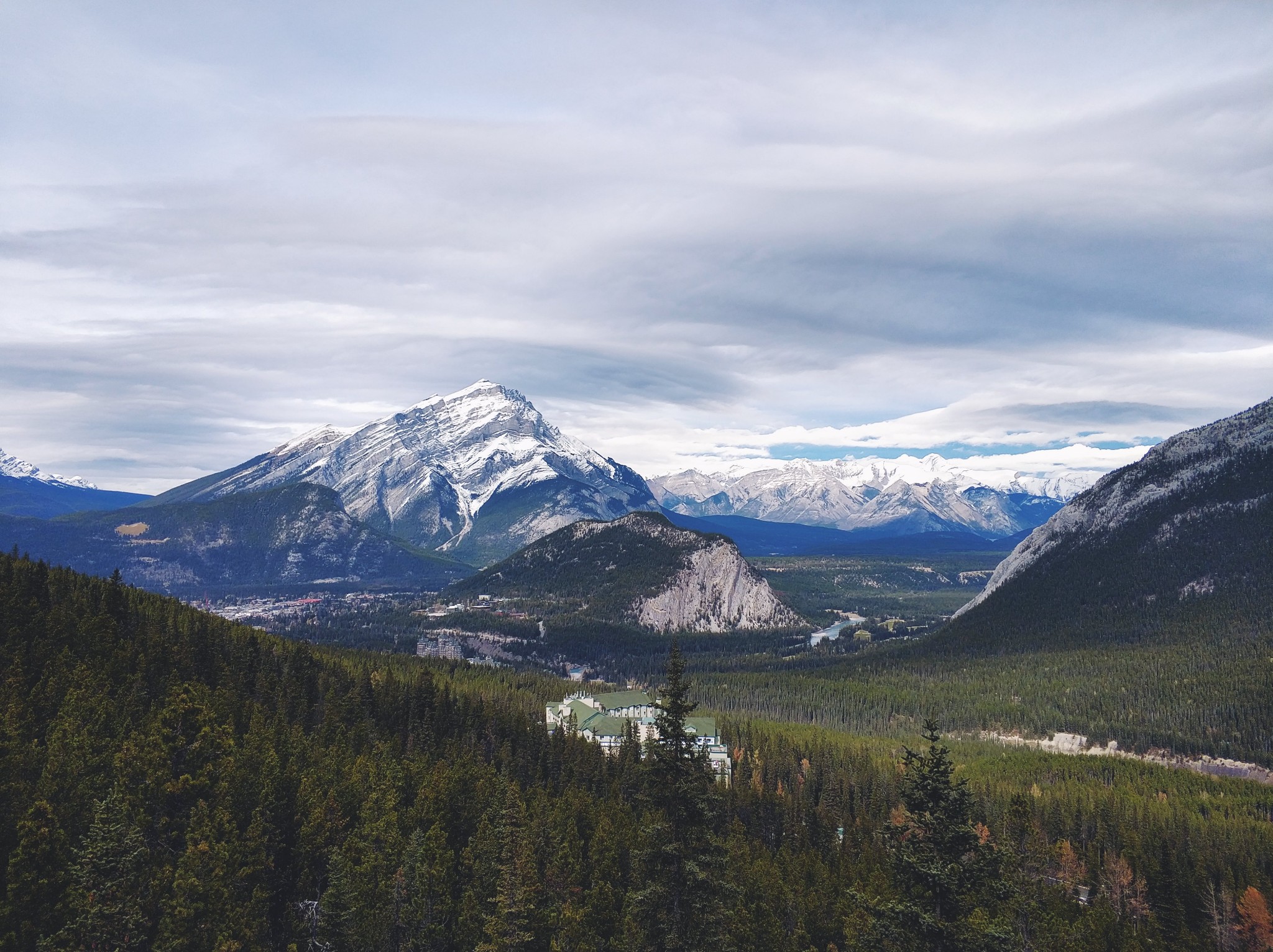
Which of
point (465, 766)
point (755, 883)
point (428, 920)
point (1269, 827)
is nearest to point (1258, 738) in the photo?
point (1269, 827)

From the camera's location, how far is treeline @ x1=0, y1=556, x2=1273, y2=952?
33.6 metres

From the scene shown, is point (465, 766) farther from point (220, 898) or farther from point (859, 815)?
point (859, 815)

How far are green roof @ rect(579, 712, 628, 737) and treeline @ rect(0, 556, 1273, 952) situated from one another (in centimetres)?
2928

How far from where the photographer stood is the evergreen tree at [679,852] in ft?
107

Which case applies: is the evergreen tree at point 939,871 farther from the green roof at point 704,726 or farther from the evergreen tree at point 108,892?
the green roof at point 704,726

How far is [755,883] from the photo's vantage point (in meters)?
72.4

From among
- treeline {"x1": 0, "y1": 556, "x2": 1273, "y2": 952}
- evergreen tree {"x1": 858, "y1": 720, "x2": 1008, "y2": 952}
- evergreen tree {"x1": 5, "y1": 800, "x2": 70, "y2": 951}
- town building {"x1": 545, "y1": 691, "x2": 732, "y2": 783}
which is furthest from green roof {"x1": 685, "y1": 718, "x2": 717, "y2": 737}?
evergreen tree {"x1": 858, "y1": 720, "x2": 1008, "y2": 952}

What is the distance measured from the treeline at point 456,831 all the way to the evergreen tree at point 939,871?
3.9 inches

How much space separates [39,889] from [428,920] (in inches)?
994

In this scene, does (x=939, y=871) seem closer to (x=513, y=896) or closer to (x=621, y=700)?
(x=513, y=896)

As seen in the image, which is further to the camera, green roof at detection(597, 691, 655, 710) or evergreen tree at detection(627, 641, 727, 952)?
green roof at detection(597, 691, 655, 710)

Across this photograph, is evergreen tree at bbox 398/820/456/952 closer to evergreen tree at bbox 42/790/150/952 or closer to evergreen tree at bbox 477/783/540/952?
evergreen tree at bbox 477/783/540/952

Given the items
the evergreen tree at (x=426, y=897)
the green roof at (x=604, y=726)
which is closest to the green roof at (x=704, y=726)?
the green roof at (x=604, y=726)

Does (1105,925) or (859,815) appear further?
(859,815)
